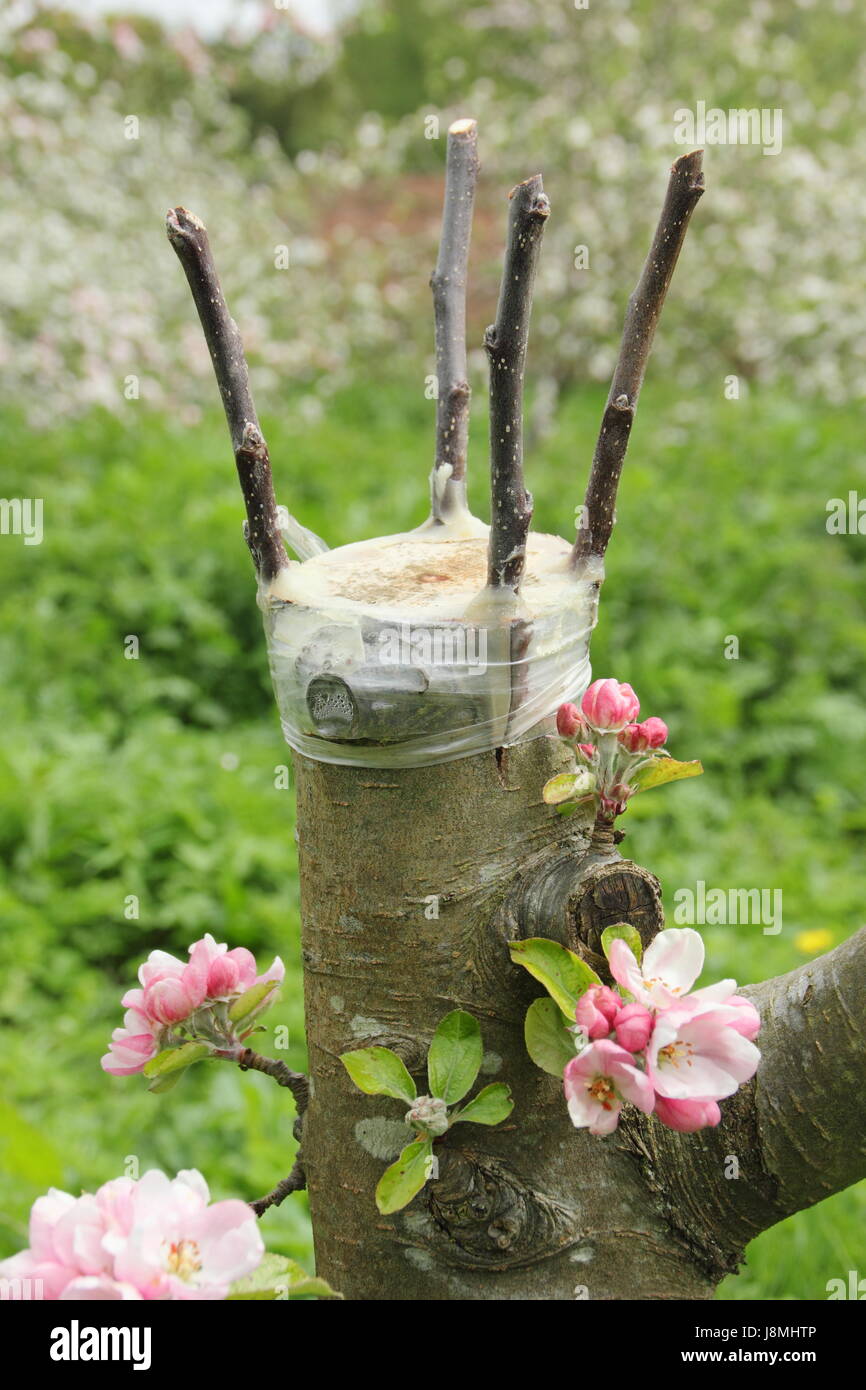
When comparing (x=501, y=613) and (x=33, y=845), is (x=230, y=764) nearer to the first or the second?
(x=33, y=845)

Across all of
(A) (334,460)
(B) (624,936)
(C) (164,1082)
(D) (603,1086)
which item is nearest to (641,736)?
(B) (624,936)

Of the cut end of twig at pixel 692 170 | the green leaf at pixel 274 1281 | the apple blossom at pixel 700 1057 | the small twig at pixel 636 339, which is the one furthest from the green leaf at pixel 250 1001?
the cut end of twig at pixel 692 170

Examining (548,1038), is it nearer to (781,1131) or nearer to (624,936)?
(624,936)

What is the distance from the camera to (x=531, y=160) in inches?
303

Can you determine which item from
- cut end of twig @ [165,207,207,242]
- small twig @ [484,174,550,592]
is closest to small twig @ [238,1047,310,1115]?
small twig @ [484,174,550,592]

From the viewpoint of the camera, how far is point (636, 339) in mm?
957

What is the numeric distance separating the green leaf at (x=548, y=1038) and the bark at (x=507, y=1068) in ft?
0.19

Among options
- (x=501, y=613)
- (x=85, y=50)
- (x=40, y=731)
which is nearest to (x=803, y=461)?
(x=40, y=731)

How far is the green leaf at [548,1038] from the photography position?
3.07 ft

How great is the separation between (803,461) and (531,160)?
3.05 m

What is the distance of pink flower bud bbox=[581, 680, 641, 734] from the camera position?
1000 mm

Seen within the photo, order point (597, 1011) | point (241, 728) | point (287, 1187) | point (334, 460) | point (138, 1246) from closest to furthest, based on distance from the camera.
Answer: point (138, 1246) < point (597, 1011) < point (287, 1187) < point (241, 728) < point (334, 460)

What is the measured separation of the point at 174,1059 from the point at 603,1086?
353mm
